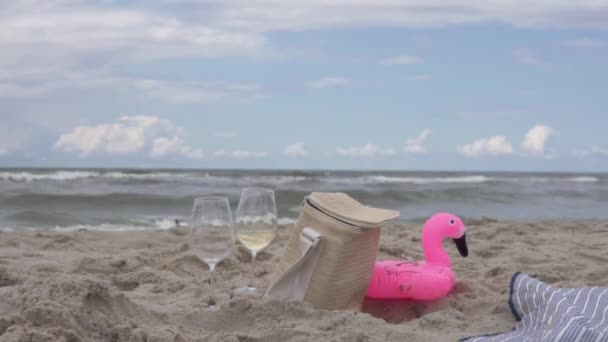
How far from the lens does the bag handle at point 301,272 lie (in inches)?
122

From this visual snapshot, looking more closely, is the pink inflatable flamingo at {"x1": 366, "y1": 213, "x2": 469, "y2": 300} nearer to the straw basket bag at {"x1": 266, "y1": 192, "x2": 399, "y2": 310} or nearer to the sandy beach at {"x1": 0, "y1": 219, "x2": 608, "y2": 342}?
the sandy beach at {"x1": 0, "y1": 219, "x2": 608, "y2": 342}

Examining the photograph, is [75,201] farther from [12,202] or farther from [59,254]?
[59,254]

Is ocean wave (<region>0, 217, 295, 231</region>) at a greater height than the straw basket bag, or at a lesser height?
lesser

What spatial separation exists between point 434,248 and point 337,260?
0.73 m

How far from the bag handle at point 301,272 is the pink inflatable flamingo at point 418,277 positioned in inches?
16.5

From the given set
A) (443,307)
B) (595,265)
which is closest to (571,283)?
(595,265)

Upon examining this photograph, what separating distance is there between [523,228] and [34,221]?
602 cm

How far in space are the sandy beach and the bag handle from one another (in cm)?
13

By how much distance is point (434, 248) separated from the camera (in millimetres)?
3586

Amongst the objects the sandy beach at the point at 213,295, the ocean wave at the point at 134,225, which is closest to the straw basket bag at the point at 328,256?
the sandy beach at the point at 213,295

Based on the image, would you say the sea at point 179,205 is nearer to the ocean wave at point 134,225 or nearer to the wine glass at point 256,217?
the ocean wave at point 134,225

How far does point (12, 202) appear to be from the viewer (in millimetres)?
11391

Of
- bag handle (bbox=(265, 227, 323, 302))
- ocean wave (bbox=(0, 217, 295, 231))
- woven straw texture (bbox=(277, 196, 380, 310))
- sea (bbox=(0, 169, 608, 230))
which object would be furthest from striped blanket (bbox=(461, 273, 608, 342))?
sea (bbox=(0, 169, 608, 230))

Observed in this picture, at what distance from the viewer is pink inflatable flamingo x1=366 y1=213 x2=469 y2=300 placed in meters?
3.39
